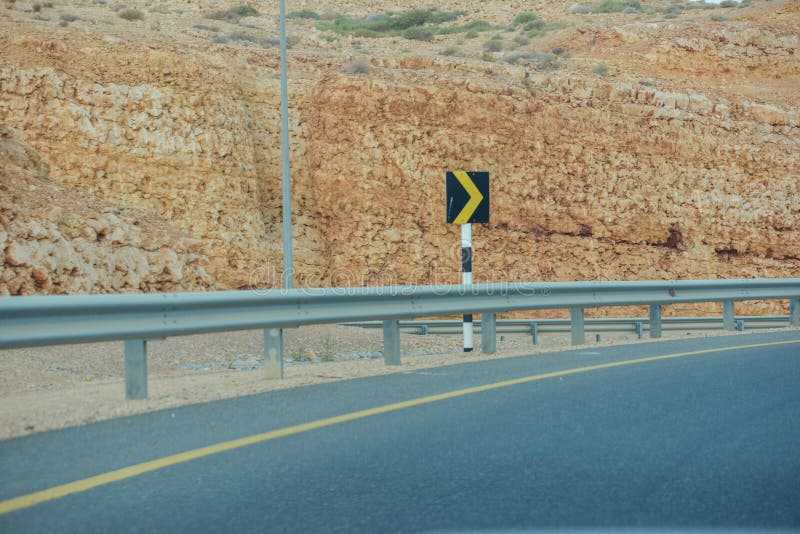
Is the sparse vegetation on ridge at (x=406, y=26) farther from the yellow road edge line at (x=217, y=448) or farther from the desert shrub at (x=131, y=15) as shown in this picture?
the yellow road edge line at (x=217, y=448)

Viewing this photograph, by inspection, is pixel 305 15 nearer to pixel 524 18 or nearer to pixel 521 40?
pixel 524 18

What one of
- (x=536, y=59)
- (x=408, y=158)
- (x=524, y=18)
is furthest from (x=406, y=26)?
(x=408, y=158)

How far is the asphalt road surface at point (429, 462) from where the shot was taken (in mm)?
4516

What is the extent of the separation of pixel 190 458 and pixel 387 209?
27.1 metres

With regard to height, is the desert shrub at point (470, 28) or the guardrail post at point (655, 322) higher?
the desert shrub at point (470, 28)

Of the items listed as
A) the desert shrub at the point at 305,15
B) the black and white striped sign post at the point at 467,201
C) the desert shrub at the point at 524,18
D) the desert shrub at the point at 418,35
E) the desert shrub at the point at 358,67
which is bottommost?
the black and white striped sign post at the point at 467,201

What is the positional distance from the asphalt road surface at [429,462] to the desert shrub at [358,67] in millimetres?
26892

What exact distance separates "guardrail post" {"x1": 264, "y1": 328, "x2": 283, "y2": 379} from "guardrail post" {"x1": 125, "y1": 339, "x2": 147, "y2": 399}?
1.86 metres

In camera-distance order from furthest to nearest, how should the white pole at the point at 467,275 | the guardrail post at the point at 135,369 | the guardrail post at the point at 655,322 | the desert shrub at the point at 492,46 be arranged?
the desert shrub at the point at 492,46 → the guardrail post at the point at 655,322 → the white pole at the point at 467,275 → the guardrail post at the point at 135,369

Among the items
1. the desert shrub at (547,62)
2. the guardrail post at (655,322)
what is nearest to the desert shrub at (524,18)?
the desert shrub at (547,62)

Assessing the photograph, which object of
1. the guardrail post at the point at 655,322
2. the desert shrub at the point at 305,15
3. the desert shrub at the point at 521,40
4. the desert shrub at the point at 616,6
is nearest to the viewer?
the guardrail post at the point at 655,322

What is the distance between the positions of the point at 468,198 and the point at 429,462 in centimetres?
914

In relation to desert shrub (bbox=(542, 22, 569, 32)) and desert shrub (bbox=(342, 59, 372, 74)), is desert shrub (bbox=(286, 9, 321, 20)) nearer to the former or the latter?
desert shrub (bbox=(542, 22, 569, 32))

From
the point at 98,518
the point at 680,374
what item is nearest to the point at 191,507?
the point at 98,518
